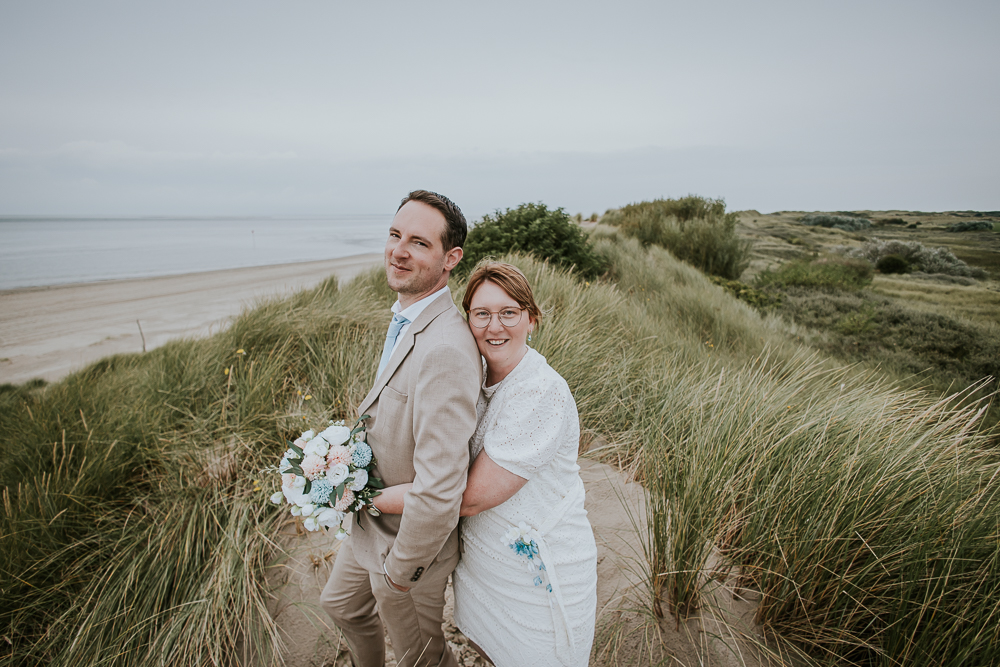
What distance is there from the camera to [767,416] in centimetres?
291

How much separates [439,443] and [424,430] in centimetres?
7

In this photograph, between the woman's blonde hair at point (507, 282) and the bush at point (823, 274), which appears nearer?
the woman's blonde hair at point (507, 282)

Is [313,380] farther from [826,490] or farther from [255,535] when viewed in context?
[826,490]

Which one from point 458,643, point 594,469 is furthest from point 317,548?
point 594,469

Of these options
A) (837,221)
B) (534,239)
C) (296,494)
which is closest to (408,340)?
(296,494)

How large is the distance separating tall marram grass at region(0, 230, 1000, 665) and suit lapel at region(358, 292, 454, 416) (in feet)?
5.29

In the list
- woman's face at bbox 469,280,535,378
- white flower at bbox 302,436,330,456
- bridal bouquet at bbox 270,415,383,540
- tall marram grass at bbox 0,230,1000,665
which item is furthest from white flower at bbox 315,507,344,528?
tall marram grass at bbox 0,230,1000,665

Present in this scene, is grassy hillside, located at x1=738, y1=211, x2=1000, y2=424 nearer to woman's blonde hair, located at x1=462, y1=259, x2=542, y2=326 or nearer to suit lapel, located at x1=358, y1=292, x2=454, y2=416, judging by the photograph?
woman's blonde hair, located at x1=462, y1=259, x2=542, y2=326

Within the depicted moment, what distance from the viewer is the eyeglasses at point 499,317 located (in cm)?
162

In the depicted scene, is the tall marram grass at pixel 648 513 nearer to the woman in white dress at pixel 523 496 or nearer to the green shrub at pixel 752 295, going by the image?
the woman in white dress at pixel 523 496

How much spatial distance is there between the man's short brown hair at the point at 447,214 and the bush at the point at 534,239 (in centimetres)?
607

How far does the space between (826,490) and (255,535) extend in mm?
3363

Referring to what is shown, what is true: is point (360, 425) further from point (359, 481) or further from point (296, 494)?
point (296, 494)

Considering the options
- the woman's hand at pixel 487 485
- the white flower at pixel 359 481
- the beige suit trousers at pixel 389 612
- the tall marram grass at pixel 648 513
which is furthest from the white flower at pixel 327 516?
the tall marram grass at pixel 648 513
